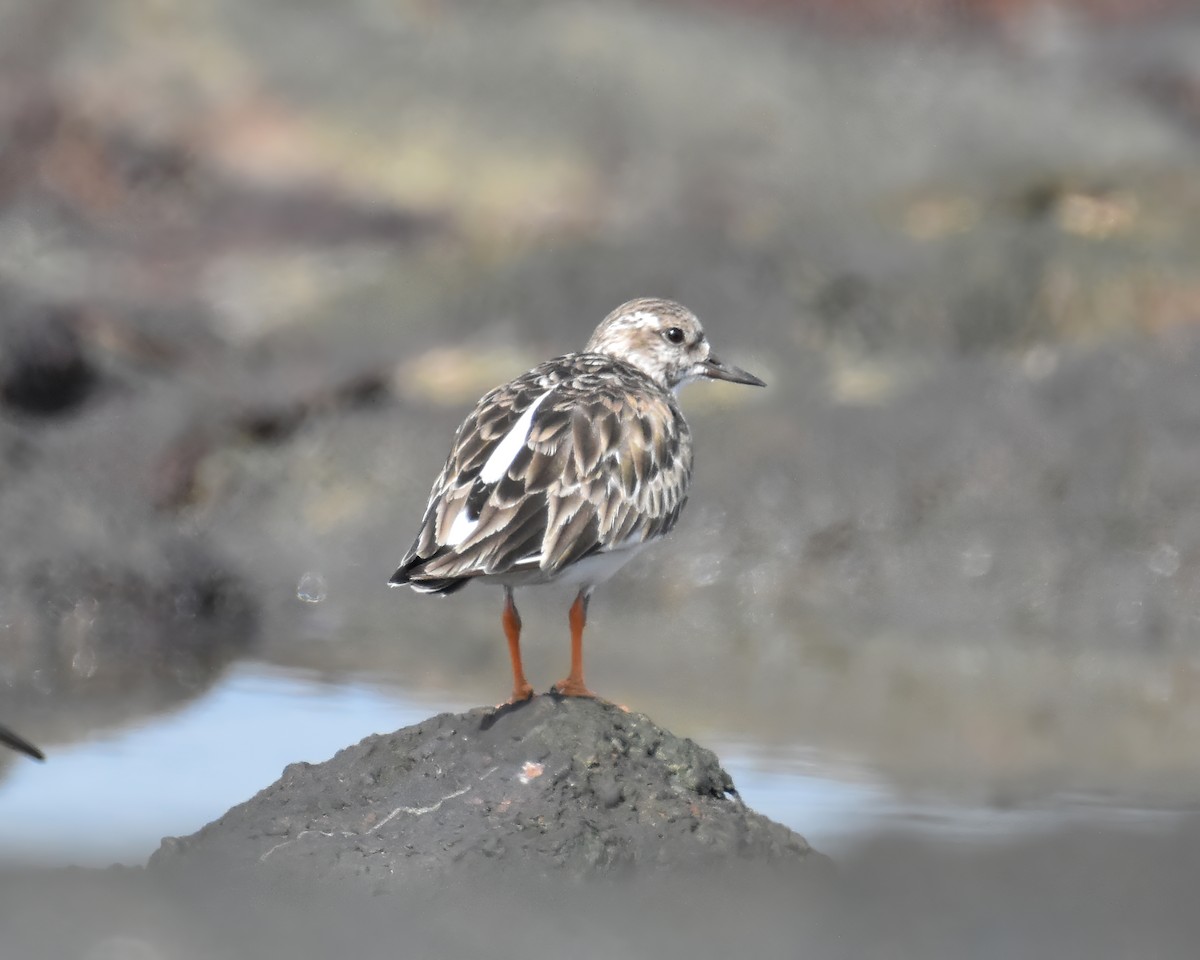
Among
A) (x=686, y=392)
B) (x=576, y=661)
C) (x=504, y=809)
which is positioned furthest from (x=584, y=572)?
(x=686, y=392)

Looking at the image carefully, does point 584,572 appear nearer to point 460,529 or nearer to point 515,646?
point 515,646

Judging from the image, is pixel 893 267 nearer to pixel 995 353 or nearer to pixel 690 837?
pixel 995 353

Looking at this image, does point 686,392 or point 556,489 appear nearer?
point 556,489

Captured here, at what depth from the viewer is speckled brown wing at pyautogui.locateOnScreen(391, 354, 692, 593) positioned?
4.93 meters

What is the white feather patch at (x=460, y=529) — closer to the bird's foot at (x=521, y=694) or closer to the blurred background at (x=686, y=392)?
the bird's foot at (x=521, y=694)

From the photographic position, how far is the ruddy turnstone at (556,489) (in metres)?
4.94

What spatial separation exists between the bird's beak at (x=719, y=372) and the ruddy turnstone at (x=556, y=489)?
2.48 ft

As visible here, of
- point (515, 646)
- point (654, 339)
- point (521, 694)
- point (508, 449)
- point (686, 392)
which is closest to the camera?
point (521, 694)

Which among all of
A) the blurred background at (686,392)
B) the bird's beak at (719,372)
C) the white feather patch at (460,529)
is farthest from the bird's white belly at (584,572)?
the bird's beak at (719,372)

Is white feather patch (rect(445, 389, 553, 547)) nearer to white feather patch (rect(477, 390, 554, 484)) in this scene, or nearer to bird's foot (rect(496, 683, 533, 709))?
white feather patch (rect(477, 390, 554, 484))

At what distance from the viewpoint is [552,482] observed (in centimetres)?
516

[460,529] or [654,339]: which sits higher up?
[654,339]

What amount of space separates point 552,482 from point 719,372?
1702 millimetres

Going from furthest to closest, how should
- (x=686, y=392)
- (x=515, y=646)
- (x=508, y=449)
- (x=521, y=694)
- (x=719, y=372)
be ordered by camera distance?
(x=686, y=392), (x=719, y=372), (x=508, y=449), (x=515, y=646), (x=521, y=694)
